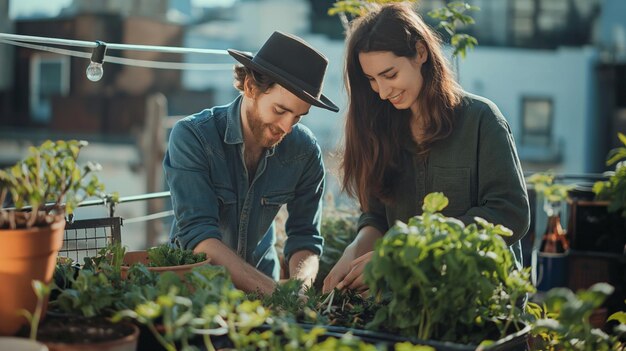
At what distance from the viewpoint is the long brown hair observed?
2402 mm

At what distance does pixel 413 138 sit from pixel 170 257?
0.98m

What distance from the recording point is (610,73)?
23.5 meters

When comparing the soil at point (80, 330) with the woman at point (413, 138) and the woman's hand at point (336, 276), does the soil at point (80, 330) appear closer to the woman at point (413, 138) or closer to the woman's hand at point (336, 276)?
the woman's hand at point (336, 276)

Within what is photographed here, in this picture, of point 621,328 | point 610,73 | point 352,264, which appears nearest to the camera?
point 621,328

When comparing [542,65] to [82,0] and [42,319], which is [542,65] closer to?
[82,0]

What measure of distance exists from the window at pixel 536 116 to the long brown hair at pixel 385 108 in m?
23.5

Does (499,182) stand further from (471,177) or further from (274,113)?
(274,113)

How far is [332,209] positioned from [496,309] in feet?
7.55

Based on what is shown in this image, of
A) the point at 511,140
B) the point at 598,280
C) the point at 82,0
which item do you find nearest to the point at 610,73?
the point at 82,0

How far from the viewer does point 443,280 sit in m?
1.38

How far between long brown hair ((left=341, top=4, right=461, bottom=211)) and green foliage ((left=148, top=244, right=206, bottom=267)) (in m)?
0.82

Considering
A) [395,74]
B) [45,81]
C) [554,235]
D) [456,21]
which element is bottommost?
[554,235]

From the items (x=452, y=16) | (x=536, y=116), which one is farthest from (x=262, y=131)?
(x=536, y=116)

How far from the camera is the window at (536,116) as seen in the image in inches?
997
